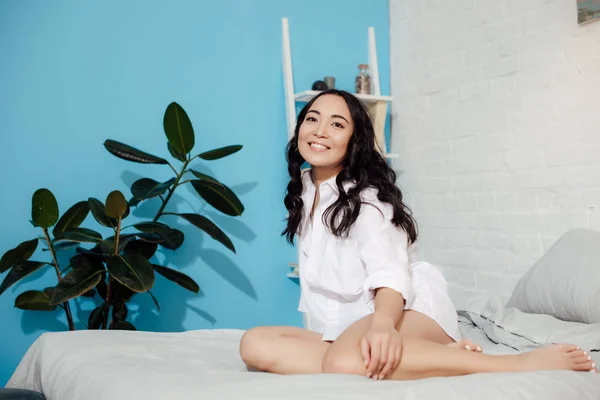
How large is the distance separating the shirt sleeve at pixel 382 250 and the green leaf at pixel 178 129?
123 centimetres

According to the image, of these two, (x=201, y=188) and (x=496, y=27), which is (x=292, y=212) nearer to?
(x=201, y=188)

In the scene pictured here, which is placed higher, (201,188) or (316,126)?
(316,126)

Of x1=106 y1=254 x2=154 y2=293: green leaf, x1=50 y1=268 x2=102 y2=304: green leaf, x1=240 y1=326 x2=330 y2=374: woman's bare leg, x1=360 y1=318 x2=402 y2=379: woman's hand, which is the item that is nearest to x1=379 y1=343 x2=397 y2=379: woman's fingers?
x1=360 y1=318 x2=402 y2=379: woman's hand

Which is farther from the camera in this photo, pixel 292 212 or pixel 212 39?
pixel 212 39

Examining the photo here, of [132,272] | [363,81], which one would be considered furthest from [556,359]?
[363,81]

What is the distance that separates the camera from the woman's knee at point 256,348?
1469 mm

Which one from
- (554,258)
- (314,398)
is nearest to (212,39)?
(554,258)

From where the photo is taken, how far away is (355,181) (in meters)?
1.85

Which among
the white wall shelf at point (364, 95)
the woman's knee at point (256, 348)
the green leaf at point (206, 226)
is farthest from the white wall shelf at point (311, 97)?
the woman's knee at point (256, 348)

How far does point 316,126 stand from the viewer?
1.89 meters

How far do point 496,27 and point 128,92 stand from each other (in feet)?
5.32

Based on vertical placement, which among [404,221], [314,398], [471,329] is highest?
[404,221]

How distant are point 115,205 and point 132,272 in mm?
262

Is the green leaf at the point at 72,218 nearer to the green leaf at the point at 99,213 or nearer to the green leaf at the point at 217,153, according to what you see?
the green leaf at the point at 99,213
